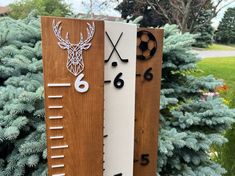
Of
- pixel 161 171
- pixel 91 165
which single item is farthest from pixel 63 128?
pixel 161 171

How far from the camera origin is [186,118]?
230 centimetres

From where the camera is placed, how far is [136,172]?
73.6 inches

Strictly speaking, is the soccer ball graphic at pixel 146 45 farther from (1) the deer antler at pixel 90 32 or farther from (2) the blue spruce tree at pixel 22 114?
(2) the blue spruce tree at pixel 22 114

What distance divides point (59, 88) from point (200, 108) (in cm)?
132

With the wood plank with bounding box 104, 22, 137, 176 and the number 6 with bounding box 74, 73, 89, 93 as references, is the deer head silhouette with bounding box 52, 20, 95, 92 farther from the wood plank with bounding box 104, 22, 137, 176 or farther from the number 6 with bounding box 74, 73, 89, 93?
the wood plank with bounding box 104, 22, 137, 176

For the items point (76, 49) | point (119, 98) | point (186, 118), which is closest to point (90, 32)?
point (76, 49)

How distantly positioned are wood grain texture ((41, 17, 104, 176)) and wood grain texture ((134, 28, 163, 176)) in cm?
34

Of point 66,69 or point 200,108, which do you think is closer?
point 66,69

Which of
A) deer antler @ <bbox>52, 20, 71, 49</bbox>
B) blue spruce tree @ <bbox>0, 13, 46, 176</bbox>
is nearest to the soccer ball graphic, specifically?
deer antler @ <bbox>52, 20, 71, 49</bbox>

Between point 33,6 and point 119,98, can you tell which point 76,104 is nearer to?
point 119,98

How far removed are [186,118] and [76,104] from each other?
3.47 feet

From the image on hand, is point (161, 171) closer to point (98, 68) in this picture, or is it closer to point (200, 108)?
point (200, 108)

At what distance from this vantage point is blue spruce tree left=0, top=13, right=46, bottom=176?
1771mm

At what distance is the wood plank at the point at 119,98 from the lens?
1581 mm
